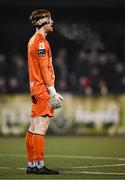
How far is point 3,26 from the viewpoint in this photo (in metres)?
27.7

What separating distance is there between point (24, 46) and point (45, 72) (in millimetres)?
16388

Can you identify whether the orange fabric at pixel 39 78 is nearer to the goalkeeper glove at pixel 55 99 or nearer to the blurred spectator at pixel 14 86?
the goalkeeper glove at pixel 55 99

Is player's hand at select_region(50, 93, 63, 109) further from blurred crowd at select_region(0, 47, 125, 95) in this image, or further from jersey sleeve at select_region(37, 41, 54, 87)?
blurred crowd at select_region(0, 47, 125, 95)

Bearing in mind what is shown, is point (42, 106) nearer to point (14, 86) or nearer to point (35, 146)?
point (35, 146)

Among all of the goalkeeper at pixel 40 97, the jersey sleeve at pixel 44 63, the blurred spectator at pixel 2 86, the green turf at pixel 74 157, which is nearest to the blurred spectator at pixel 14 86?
the blurred spectator at pixel 2 86

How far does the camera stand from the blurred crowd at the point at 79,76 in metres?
23.3

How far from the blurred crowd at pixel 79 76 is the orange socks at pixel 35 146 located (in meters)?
11.7

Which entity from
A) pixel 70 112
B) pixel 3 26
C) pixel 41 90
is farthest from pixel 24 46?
pixel 41 90

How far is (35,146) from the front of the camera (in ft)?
36.0

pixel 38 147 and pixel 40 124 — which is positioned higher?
pixel 40 124

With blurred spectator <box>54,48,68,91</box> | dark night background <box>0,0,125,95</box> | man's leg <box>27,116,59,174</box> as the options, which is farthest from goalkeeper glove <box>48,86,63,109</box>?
dark night background <box>0,0,125,95</box>

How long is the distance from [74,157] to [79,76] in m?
9.83

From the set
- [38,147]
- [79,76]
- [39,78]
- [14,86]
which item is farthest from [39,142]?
[79,76]

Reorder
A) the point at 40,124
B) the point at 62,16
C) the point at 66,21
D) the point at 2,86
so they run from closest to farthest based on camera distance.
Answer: the point at 40,124
the point at 2,86
the point at 62,16
the point at 66,21
